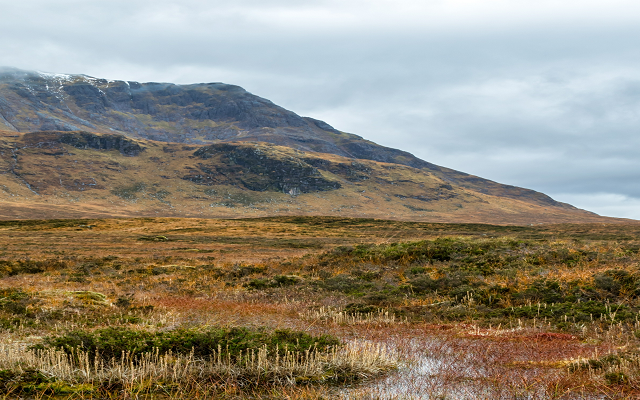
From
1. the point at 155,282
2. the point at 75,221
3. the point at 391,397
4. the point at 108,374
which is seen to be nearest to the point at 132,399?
the point at 108,374

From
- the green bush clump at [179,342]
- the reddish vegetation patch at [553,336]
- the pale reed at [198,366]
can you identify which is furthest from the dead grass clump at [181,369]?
the reddish vegetation patch at [553,336]

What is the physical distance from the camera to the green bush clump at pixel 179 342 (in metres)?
8.12

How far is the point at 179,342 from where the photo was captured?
8453 mm

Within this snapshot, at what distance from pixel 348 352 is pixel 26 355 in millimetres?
5916

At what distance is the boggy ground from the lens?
7.04 meters

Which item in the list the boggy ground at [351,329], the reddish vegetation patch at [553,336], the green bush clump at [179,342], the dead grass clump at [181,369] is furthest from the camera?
the reddish vegetation patch at [553,336]

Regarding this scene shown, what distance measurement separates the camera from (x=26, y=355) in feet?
25.1

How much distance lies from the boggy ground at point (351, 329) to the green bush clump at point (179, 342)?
0.03 meters

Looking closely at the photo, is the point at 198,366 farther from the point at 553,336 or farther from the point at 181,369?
the point at 553,336

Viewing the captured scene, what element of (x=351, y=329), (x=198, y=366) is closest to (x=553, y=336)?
(x=351, y=329)

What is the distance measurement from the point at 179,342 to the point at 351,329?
16.9ft

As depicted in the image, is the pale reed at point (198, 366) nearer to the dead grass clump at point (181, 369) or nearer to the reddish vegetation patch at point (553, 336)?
the dead grass clump at point (181, 369)

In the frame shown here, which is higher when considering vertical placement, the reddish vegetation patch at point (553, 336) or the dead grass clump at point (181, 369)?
the reddish vegetation patch at point (553, 336)

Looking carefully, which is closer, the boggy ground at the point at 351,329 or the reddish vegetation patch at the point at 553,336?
the boggy ground at the point at 351,329
